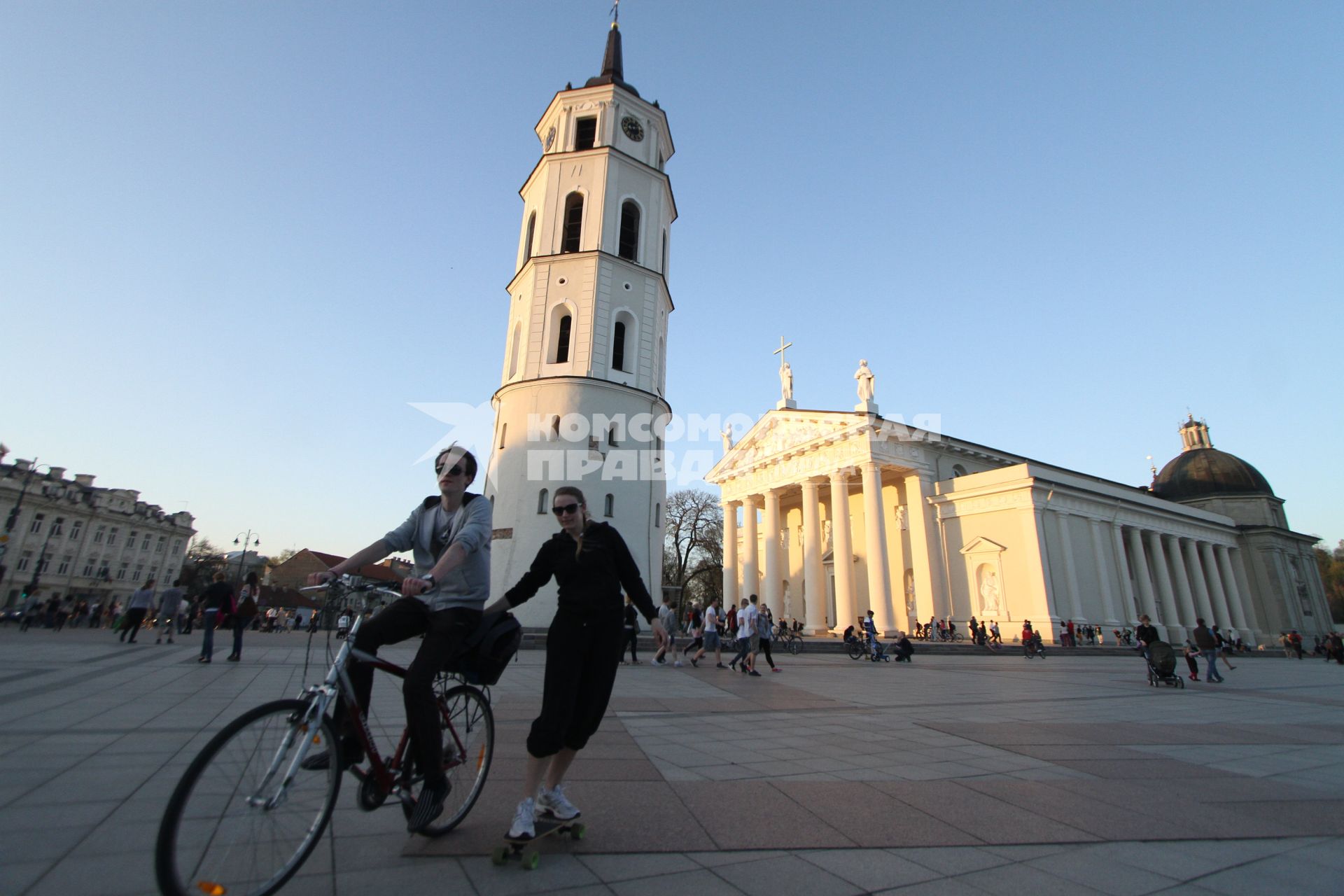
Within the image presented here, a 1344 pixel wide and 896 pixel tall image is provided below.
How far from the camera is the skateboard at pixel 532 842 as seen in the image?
2723mm

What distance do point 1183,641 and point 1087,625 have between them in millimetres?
12630

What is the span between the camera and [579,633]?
3.16 metres

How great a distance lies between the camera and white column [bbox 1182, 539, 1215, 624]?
143ft

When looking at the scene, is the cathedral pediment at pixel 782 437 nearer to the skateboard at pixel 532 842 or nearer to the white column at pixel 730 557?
the white column at pixel 730 557

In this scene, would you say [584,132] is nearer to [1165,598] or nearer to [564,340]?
[564,340]

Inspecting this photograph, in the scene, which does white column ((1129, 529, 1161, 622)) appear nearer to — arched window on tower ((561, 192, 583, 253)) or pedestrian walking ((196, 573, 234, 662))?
arched window on tower ((561, 192, 583, 253))

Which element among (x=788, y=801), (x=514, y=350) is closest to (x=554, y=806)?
(x=788, y=801)

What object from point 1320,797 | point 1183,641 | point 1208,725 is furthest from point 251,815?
point 1183,641

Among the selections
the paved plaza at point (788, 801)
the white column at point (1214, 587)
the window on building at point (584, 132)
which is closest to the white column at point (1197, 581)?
the white column at point (1214, 587)

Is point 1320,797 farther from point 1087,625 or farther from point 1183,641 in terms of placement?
point 1183,641

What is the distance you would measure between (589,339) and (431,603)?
20712 mm

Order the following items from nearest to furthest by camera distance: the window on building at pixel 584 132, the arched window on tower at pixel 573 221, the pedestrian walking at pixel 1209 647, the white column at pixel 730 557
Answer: the pedestrian walking at pixel 1209 647 → the arched window on tower at pixel 573 221 → the window on building at pixel 584 132 → the white column at pixel 730 557

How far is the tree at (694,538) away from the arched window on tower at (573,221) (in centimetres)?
3231

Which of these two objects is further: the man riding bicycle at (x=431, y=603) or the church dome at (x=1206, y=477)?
the church dome at (x=1206, y=477)
